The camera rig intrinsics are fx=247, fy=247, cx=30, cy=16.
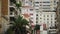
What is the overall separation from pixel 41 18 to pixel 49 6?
1.60 meters

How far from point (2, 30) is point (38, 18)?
820 cm

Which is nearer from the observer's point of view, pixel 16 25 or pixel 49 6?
pixel 16 25

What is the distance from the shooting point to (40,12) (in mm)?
15000

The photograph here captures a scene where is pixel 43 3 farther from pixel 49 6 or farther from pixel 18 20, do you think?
pixel 18 20

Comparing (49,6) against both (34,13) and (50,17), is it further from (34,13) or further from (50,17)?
(34,13)

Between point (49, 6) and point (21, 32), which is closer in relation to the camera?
point (21, 32)

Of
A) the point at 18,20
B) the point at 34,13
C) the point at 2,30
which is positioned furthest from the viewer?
the point at 34,13

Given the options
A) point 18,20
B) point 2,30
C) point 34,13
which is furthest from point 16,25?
point 34,13

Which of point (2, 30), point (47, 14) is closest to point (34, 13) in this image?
point (47, 14)

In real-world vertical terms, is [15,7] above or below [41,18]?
above

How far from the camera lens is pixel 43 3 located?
16.5 m

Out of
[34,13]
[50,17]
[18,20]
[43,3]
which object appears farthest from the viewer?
[43,3]

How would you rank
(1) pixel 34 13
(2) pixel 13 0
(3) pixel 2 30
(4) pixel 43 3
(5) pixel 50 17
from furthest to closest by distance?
1. (4) pixel 43 3
2. (5) pixel 50 17
3. (1) pixel 34 13
4. (2) pixel 13 0
5. (3) pixel 2 30

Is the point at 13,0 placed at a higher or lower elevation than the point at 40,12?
higher
